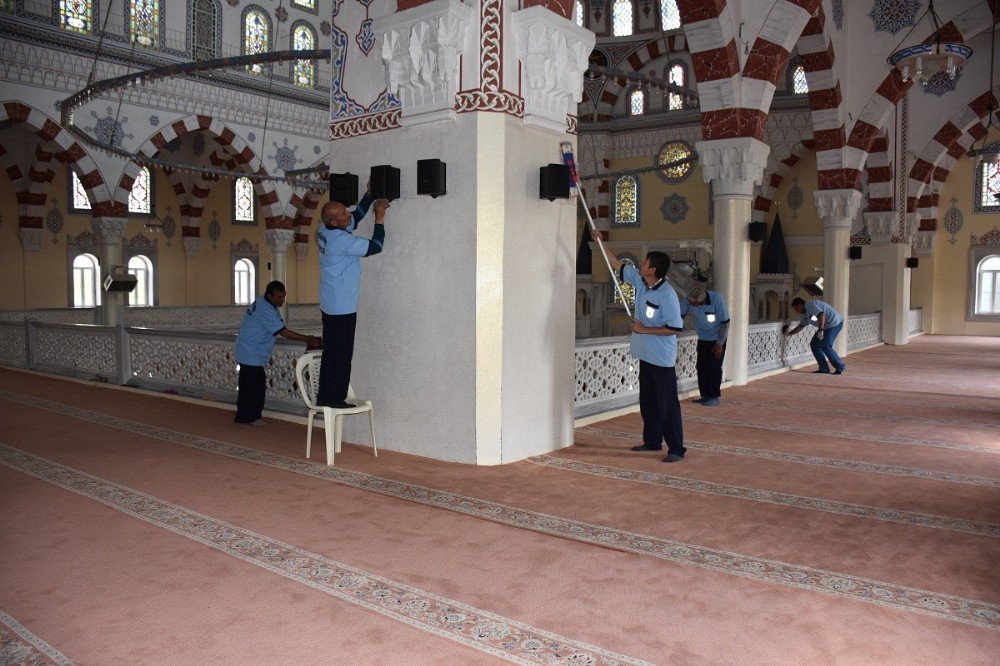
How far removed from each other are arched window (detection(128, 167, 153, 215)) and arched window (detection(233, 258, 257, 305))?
245cm

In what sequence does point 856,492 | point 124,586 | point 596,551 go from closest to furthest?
point 124,586 → point 596,551 → point 856,492

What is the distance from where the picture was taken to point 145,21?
1259 cm

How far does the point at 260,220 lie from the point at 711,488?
17.2 metres

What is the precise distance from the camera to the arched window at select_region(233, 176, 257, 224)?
1853 cm

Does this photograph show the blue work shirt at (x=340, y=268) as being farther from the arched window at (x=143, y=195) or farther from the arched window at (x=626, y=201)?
the arched window at (x=143, y=195)

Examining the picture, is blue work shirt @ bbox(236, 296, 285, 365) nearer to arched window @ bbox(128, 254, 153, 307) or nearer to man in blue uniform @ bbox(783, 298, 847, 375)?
man in blue uniform @ bbox(783, 298, 847, 375)

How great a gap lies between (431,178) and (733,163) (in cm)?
450

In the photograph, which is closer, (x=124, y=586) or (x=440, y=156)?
(x=124, y=586)

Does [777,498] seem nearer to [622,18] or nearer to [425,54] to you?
[425,54]

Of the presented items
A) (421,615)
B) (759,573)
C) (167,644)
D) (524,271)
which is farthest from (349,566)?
(524,271)

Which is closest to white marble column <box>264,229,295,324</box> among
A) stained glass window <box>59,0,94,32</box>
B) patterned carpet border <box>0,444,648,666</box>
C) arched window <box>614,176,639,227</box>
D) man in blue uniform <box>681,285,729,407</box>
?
stained glass window <box>59,0,94,32</box>

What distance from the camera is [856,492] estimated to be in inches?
152

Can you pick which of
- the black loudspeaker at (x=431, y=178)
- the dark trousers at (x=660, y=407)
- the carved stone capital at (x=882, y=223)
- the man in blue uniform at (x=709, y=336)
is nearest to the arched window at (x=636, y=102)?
the carved stone capital at (x=882, y=223)

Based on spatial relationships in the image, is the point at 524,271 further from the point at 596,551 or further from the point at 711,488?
the point at 596,551
